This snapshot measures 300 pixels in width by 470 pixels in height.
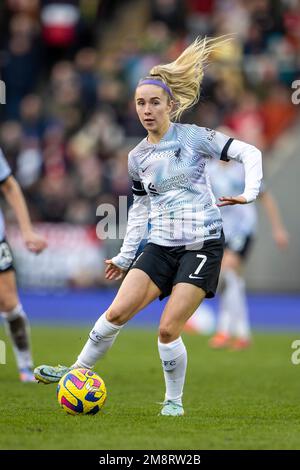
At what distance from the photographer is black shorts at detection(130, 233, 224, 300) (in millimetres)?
7426

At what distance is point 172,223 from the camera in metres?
7.54

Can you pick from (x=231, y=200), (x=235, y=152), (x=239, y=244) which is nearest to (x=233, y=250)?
(x=239, y=244)

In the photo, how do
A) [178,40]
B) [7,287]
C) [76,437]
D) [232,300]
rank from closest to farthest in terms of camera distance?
[76,437]
[7,287]
[232,300]
[178,40]

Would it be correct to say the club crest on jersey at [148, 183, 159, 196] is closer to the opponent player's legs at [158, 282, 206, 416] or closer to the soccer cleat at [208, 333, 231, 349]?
the opponent player's legs at [158, 282, 206, 416]

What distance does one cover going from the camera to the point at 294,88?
18047 mm

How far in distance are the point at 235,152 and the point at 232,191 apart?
243 inches

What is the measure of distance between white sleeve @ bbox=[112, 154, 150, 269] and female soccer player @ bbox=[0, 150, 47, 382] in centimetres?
148

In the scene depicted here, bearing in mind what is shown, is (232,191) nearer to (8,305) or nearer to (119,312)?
(8,305)

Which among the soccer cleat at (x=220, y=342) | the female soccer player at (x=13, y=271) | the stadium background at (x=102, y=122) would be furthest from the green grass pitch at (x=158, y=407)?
the stadium background at (x=102, y=122)

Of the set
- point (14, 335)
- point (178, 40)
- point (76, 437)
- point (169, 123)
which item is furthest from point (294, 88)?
point (76, 437)

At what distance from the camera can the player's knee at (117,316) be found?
7.37 metres

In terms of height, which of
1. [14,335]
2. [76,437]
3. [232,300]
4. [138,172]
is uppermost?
[138,172]
